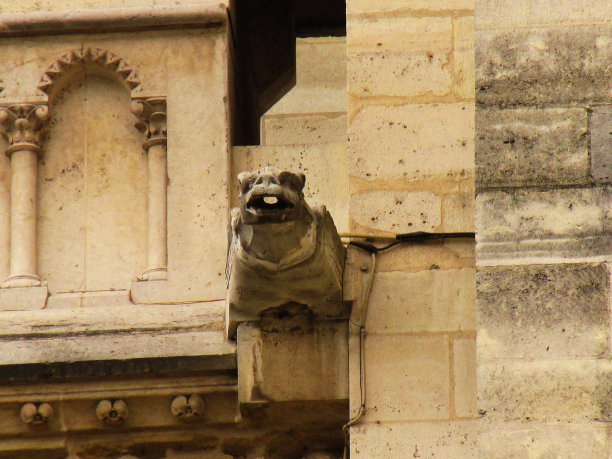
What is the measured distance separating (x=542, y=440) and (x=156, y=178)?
2356mm

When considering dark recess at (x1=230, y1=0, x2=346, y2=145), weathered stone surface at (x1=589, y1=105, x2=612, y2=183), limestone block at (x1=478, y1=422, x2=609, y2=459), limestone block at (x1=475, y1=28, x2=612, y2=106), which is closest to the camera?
limestone block at (x1=478, y1=422, x2=609, y2=459)

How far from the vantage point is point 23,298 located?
6.54 meters

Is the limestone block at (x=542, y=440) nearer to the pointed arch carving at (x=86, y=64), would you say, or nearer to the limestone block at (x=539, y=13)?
the limestone block at (x=539, y=13)

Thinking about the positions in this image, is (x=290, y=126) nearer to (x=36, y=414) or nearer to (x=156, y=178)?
(x=156, y=178)

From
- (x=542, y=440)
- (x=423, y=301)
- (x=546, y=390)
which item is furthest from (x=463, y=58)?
(x=542, y=440)

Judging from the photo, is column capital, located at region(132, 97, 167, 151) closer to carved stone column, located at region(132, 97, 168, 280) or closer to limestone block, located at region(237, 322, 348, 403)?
carved stone column, located at region(132, 97, 168, 280)

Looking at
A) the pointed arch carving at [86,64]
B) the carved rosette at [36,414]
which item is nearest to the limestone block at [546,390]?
the carved rosette at [36,414]

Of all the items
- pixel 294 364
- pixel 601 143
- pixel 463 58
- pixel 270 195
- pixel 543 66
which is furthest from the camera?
pixel 463 58

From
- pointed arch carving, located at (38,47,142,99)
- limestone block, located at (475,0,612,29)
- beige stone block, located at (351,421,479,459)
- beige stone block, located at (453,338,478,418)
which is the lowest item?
beige stone block, located at (351,421,479,459)

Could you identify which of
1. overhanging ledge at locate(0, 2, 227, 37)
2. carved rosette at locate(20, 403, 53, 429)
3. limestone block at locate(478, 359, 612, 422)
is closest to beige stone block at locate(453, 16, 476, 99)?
overhanging ledge at locate(0, 2, 227, 37)

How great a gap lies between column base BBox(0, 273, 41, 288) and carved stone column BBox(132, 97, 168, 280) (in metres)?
0.36

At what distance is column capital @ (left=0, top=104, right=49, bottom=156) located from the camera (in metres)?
6.74

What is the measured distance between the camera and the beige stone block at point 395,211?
6.27 metres

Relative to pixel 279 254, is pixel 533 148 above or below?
above
